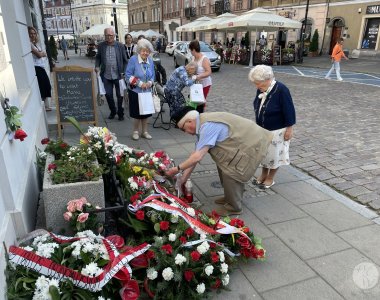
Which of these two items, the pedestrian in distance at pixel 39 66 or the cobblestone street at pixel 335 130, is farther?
the pedestrian in distance at pixel 39 66

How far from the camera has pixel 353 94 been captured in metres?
10.9

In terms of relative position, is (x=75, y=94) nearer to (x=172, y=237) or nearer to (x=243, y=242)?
(x=172, y=237)

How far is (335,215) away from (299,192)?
649 millimetres

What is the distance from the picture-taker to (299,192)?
4445mm

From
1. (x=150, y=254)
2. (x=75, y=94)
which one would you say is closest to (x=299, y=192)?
(x=150, y=254)

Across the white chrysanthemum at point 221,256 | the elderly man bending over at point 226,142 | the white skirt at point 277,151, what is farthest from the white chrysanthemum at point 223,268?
the white skirt at point 277,151

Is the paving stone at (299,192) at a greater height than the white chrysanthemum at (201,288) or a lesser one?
lesser

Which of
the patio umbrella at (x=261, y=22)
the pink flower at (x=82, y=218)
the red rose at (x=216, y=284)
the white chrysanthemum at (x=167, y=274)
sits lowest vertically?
the red rose at (x=216, y=284)

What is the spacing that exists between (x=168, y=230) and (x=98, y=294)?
749 mm

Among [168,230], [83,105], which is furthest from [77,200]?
[83,105]

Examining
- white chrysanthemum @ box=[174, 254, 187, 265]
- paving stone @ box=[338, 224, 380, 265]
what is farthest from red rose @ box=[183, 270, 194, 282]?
paving stone @ box=[338, 224, 380, 265]

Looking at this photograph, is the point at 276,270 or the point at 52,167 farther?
the point at 52,167

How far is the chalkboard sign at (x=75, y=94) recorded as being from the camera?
242 inches

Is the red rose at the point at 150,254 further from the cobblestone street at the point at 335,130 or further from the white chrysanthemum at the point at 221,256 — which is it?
the cobblestone street at the point at 335,130
